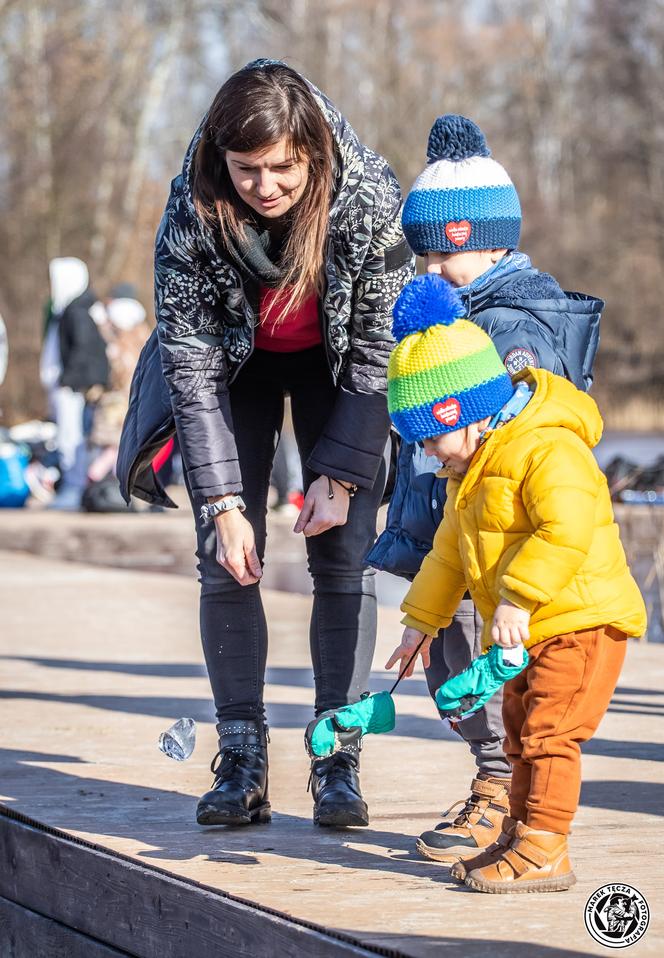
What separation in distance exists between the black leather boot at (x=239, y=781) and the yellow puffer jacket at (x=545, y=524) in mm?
861

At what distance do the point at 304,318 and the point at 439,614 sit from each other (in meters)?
0.85

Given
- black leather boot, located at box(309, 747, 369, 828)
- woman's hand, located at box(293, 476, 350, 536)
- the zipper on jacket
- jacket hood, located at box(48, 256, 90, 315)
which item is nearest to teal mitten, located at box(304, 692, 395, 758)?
black leather boot, located at box(309, 747, 369, 828)

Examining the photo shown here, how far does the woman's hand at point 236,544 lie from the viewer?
3.66 metres

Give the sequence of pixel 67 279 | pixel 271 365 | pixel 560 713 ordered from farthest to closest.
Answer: pixel 67 279 → pixel 271 365 → pixel 560 713

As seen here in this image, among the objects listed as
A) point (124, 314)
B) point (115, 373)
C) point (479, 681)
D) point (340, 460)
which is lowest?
point (479, 681)

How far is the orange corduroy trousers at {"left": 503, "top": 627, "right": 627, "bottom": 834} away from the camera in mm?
3008

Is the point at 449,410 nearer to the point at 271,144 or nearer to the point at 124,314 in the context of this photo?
the point at 271,144

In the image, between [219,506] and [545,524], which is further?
[219,506]

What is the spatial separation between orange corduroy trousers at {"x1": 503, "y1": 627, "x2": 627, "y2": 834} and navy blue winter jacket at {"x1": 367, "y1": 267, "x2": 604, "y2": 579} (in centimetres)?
64

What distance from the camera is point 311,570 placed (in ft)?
12.8

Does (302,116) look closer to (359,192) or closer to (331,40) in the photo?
(359,192)

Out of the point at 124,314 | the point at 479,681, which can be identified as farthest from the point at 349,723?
the point at 124,314

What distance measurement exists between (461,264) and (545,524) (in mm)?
921

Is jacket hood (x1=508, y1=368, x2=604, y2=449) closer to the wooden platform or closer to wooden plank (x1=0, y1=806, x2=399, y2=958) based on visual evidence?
the wooden platform
